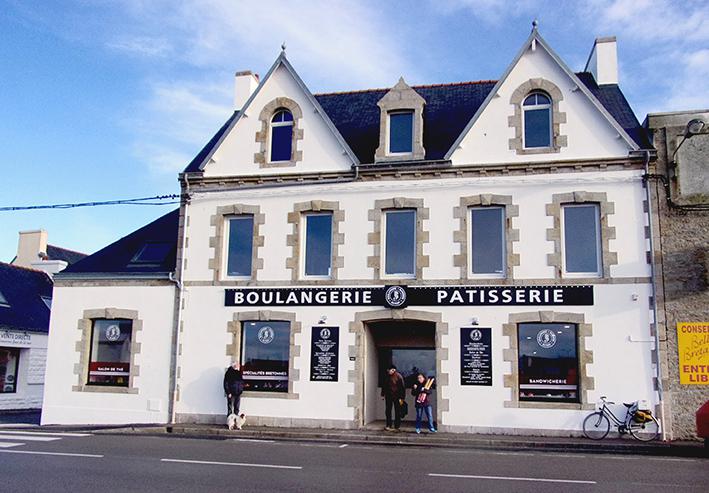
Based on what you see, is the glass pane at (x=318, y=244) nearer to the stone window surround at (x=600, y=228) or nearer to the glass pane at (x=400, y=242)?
the glass pane at (x=400, y=242)

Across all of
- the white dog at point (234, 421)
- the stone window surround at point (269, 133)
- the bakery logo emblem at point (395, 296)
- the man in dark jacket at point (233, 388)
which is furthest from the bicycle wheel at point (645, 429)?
the stone window surround at point (269, 133)

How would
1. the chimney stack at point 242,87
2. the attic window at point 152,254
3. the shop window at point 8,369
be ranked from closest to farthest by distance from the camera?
the attic window at point 152,254, the chimney stack at point 242,87, the shop window at point 8,369

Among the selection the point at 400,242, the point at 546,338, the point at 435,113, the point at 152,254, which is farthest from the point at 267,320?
the point at 435,113

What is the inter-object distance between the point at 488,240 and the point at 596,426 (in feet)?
17.5

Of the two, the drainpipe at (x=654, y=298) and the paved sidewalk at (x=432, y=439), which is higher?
the drainpipe at (x=654, y=298)

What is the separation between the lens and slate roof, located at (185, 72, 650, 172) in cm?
1933

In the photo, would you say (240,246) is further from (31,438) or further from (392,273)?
(31,438)

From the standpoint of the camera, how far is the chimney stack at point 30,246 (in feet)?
124

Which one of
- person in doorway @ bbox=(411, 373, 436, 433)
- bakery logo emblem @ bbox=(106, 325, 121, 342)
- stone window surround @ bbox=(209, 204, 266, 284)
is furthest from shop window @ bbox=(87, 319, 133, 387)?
person in doorway @ bbox=(411, 373, 436, 433)

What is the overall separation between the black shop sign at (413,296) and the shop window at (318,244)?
0.66 metres

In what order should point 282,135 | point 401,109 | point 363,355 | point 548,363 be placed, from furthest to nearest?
point 282,135
point 401,109
point 363,355
point 548,363

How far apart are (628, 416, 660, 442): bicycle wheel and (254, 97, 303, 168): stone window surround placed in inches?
441

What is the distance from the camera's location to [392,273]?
18.7m

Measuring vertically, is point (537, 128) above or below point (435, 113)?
below
